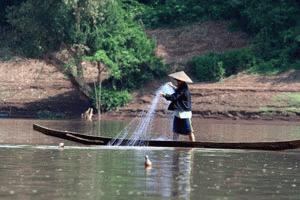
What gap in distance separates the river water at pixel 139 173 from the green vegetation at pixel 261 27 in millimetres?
23729

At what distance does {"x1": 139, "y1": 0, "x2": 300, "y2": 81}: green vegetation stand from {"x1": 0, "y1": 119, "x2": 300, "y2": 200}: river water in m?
23.7

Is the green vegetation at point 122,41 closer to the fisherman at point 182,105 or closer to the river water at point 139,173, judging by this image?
the river water at point 139,173

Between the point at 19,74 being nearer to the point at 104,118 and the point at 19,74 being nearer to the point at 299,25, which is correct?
the point at 104,118

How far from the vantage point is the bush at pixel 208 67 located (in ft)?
159

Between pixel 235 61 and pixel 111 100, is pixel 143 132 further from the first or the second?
pixel 235 61

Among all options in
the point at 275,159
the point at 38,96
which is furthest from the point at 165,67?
the point at 275,159

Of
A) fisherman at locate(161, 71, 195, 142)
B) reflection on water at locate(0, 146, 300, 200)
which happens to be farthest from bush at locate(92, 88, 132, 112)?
reflection on water at locate(0, 146, 300, 200)

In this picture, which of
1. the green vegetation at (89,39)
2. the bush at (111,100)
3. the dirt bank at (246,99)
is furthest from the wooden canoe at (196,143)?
the bush at (111,100)

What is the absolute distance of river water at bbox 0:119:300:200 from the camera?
14445 millimetres

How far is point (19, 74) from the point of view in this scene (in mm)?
53781

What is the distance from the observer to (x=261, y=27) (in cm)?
5147

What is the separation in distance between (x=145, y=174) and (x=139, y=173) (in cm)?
23

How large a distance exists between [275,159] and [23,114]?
94.1 feet

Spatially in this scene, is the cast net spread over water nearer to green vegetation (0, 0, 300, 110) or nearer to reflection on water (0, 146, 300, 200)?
reflection on water (0, 146, 300, 200)
